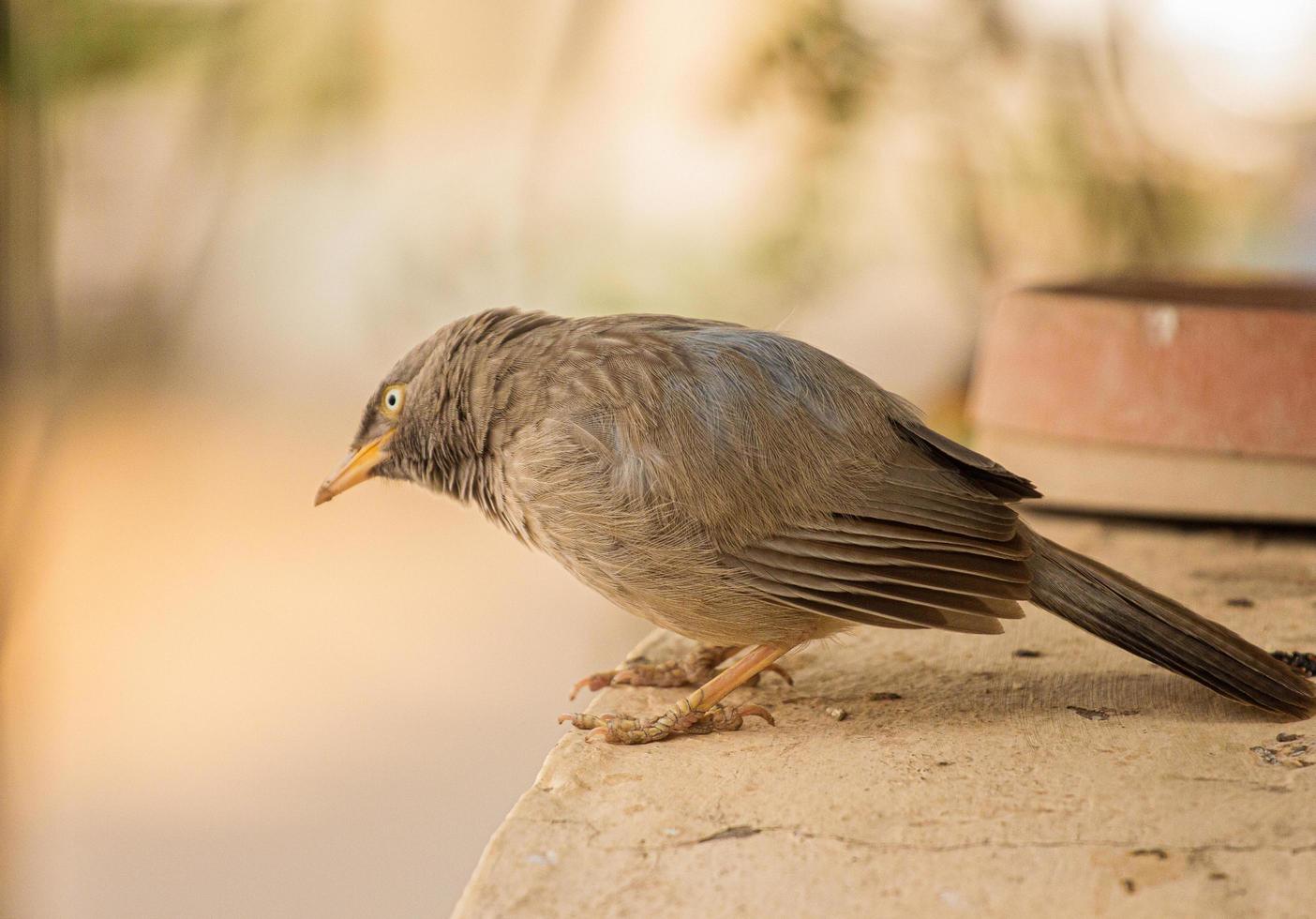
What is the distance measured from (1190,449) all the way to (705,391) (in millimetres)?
2027

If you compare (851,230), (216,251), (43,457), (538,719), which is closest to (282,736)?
(538,719)

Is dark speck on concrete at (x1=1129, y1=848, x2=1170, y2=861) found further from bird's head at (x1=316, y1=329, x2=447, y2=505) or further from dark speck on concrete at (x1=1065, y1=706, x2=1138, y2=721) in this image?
bird's head at (x1=316, y1=329, x2=447, y2=505)

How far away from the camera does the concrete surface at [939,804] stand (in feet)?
6.56

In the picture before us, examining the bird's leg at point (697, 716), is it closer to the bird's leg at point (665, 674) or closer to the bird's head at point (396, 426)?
the bird's leg at point (665, 674)

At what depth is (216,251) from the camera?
8.16 m

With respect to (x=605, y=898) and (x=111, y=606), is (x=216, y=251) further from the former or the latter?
(x=605, y=898)

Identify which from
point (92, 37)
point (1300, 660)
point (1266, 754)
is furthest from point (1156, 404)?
point (92, 37)

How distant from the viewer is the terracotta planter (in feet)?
13.0

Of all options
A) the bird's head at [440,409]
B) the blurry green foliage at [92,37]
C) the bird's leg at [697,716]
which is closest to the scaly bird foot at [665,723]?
the bird's leg at [697,716]

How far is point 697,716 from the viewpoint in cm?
272

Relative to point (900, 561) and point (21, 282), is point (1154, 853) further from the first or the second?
point (21, 282)

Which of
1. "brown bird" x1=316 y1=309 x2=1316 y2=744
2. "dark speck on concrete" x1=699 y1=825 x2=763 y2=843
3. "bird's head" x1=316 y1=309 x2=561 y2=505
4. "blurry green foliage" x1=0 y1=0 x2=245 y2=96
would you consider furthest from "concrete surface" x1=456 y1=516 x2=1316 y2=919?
"blurry green foliage" x1=0 y1=0 x2=245 y2=96

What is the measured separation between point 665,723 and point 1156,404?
7.02 feet

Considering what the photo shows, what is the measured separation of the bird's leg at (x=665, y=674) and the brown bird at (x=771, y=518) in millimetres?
276
